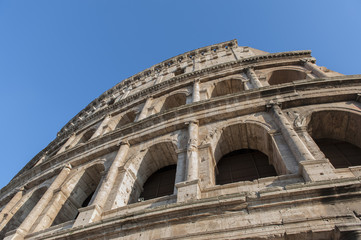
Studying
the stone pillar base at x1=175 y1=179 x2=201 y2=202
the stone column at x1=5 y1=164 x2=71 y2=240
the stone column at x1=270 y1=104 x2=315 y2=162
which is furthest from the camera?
the stone column at x1=5 y1=164 x2=71 y2=240

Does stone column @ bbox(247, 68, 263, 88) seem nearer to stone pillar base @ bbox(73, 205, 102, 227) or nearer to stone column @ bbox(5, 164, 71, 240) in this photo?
stone pillar base @ bbox(73, 205, 102, 227)

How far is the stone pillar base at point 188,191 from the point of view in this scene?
5547mm

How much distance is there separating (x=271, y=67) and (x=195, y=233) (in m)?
10.7

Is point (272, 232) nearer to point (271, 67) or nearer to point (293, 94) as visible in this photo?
point (293, 94)

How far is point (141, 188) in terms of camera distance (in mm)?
8344

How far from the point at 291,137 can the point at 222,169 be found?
239cm

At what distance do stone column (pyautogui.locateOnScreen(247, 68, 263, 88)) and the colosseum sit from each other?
0.05 metres

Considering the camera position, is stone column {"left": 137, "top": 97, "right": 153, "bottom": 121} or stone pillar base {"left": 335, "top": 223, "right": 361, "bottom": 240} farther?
stone column {"left": 137, "top": 97, "right": 153, "bottom": 121}

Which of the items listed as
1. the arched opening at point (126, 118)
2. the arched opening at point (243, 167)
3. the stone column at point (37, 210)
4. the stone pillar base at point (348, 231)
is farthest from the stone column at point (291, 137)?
the arched opening at point (126, 118)

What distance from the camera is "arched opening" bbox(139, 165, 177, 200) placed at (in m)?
7.97

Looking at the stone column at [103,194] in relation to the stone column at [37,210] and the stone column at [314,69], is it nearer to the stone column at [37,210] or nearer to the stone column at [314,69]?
the stone column at [37,210]

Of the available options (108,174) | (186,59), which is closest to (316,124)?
(108,174)

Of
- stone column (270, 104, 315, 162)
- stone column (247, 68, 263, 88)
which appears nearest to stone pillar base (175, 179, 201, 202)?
stone column (270, 104, 315, 162)

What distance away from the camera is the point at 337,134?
26.0 ft
